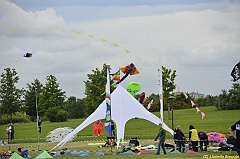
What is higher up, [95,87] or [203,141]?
[95,87]

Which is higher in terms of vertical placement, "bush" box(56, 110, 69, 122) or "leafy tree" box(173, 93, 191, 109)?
"leafy tree" box(173, 93, 191, 109)

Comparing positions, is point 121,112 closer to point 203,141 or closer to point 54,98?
point 203,141

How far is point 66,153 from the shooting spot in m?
19.8

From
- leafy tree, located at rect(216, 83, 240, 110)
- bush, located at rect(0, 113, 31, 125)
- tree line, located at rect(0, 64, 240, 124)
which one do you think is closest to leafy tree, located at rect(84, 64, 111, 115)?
tree line, located at rect(0, 64, 240, 124)

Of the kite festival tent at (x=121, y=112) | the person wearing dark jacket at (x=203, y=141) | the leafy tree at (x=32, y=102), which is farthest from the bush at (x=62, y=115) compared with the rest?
the person wearing dark jacket at (x=203, y=141)

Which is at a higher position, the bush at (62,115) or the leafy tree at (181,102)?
the leafy tree at (181,102)

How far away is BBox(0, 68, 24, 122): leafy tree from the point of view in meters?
49.1

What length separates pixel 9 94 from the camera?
49375 millimetres

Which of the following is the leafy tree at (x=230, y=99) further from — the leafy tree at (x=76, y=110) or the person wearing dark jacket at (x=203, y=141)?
the person wearing dark jacket at (x=203, y=141)

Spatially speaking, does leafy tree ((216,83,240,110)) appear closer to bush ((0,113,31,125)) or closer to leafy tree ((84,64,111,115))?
leafy tree ((84,64,111,115))

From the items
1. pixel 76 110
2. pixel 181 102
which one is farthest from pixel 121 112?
pixel 76 110

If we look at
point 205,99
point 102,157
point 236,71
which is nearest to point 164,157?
point 102,157

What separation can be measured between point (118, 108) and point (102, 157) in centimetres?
510

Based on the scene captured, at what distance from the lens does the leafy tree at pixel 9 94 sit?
1932 inches
